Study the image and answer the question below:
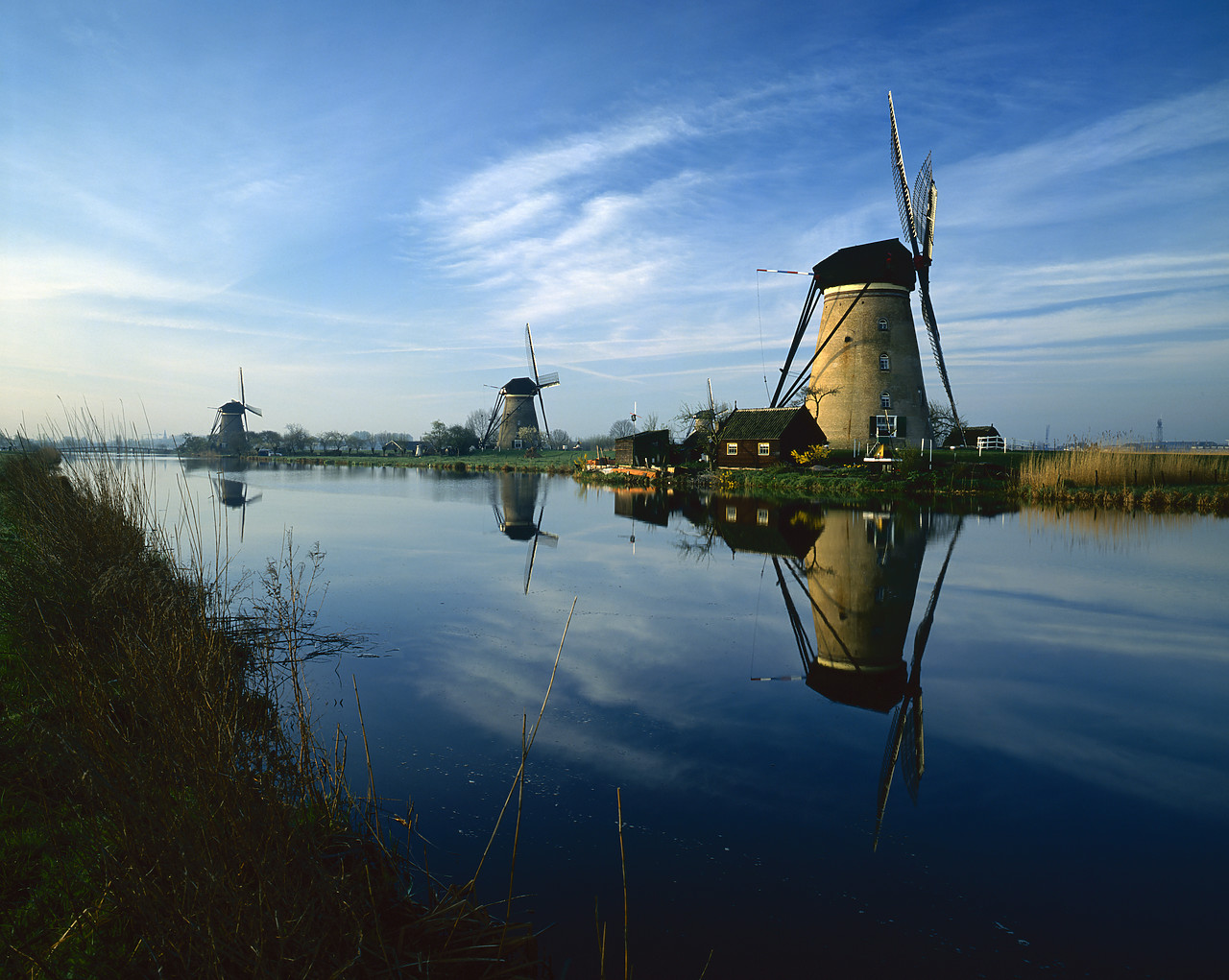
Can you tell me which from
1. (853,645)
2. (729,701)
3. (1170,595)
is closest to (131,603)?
(729,701)

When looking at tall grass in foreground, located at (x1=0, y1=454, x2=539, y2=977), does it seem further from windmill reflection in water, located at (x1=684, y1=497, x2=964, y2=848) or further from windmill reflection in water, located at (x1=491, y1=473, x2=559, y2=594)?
windmill reflection in water, located at (x1=491, y1=473, x2=559, y2=594)

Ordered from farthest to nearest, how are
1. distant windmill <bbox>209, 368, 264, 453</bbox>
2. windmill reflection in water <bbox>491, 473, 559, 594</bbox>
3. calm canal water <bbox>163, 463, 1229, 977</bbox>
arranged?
distant windmill <bbox>209, 368, 264, 453</bbox>, windmill reflection in water <bbox>491, 473, 559, 594</bbox>, calm canal water <bbox>163, 463, 1229, 977</bbox>

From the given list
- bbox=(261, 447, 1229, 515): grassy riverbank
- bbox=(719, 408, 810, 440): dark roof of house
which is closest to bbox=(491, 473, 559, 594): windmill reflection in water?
bbox=(261, 447, 1229, 515): grassy riverbank

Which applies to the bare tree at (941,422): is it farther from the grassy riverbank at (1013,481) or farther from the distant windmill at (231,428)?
the distant windmill at (231,428)

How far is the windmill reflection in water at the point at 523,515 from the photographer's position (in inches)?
523

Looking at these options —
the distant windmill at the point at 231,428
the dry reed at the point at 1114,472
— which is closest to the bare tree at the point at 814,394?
the dry reed at the point at 1114,472

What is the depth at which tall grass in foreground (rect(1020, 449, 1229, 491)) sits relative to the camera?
1969cm

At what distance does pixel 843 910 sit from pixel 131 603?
5216 millimetres

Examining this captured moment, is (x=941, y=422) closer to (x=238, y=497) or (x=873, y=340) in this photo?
(x=873, y=340)

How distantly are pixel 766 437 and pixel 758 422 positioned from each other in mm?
1231

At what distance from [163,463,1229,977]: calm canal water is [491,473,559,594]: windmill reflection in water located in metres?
2.81

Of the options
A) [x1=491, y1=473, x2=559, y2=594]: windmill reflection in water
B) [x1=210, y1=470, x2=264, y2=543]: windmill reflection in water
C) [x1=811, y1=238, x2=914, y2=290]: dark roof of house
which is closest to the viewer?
[x1=491, y1=473, x2=559, y2=594]: windmill reflection in water

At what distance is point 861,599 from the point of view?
8320mm

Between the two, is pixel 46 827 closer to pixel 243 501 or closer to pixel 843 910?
pixel 843 910
